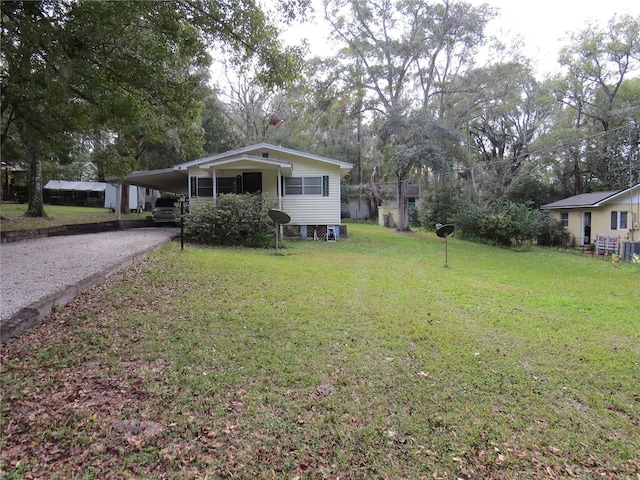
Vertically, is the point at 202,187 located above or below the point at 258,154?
below

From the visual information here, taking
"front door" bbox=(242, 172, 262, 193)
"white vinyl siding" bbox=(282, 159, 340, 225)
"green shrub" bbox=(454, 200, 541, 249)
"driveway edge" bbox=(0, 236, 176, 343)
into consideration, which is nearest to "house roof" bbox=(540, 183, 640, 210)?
"green shrub" bbox=(454, 200, 541, 249)

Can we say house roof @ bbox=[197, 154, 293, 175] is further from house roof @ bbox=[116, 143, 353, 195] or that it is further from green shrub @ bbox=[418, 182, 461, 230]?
green shrub @ bbox=[418, 182, 461, 230]

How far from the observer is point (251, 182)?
15477mm

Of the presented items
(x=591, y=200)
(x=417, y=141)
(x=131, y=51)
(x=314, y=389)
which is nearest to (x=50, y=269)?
(x=131, y=51)

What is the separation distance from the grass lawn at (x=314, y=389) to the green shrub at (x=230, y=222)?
20.8ft

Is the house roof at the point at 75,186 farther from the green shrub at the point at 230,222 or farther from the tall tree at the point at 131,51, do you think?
the tall tree at the point at 131,51

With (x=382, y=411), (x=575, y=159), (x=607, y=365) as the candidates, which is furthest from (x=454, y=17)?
(x=382, y=411)

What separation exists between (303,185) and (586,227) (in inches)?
630

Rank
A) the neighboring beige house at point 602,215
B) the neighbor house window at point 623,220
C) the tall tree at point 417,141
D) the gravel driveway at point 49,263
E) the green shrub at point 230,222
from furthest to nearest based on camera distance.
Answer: the tall tree at point 417,141 < the neighbor house window at point 623,220 < the neighboring beige house at point 602,215 < the green shrub at point 230,222 < the gravel driveway at point 49,263

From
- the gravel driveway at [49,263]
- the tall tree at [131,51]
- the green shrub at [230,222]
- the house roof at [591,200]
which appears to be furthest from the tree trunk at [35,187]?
the house roof at [591,200]

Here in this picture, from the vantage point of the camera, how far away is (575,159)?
23.0m

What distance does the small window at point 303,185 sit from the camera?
15.5 m

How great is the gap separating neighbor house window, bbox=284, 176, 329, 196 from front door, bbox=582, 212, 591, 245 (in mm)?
14784

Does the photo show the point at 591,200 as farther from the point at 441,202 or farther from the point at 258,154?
the point at 258,154
